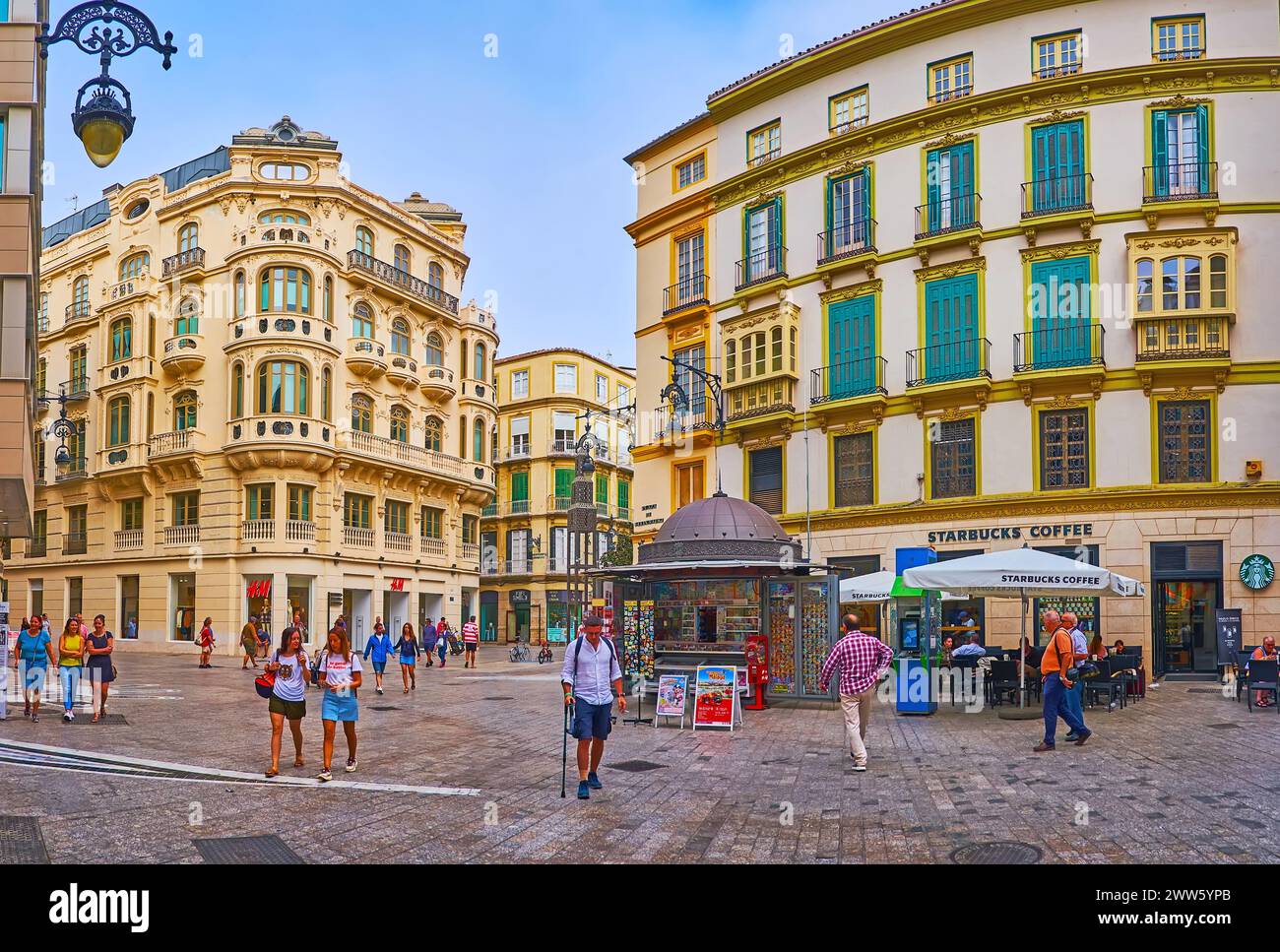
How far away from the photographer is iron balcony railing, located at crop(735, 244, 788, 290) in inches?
1271

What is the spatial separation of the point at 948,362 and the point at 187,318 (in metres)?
29.5

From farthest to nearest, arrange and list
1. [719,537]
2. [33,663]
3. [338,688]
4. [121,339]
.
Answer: [121,339]
[719,537]
[33,663]
[338,688]

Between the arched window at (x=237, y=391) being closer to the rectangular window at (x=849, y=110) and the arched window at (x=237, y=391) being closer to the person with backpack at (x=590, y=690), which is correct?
the rectangular window at (x=849, y=110)

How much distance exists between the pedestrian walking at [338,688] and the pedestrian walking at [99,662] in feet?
19.5

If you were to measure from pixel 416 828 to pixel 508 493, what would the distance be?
6264 centimetres

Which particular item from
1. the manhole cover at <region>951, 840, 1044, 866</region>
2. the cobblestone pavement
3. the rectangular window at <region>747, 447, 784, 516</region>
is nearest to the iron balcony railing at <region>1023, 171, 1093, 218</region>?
the rectangular window at <region>747, 447, 784, 516</region>

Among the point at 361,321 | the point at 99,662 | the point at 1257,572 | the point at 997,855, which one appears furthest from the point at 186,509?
the point at 997,855

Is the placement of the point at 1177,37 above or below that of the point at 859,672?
above

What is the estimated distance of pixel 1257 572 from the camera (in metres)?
24.5

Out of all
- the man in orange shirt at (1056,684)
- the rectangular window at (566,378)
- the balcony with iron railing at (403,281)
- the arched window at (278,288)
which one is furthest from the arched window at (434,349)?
the man in orange shirt at (1056,684)

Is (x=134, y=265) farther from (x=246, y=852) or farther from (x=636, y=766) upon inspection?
(x=246, y=852)

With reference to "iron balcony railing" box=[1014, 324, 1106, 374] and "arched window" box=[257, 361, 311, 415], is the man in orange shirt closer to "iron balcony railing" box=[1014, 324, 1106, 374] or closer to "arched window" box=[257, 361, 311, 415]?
"iron balcony railing" box=[1014, 324, 1106, 374]

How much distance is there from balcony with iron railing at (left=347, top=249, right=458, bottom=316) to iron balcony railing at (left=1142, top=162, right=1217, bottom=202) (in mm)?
28257

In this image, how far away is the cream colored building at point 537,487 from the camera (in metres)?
68.1
